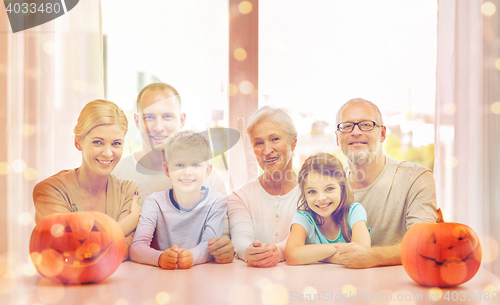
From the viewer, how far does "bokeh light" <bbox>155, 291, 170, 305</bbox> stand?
971 mm

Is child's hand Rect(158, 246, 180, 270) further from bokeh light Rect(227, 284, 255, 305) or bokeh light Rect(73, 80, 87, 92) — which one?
bokeh light Rect(73, 80, 87, 92)

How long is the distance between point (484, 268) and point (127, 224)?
53.4 inches

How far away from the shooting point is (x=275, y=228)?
1281 mm

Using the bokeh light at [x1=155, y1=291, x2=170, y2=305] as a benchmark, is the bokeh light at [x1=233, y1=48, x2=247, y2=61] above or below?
above

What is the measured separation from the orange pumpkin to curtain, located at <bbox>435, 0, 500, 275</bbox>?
1.25 m

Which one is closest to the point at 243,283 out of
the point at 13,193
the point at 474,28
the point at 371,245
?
the point at 371,245

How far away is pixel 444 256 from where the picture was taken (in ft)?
3.35

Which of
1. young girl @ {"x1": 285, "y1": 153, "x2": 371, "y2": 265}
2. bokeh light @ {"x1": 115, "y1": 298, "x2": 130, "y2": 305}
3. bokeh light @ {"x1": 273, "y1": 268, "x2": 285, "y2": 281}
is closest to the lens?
bokeh light @ {"x1": 115, "y1": 298, "x2": 130, "y2": 305}

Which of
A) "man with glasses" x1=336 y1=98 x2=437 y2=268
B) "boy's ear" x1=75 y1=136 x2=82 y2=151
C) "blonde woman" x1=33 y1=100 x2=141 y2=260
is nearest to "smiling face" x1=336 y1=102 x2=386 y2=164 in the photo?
"man with glasses" x1=336 y1=98 x2=437 y2=268

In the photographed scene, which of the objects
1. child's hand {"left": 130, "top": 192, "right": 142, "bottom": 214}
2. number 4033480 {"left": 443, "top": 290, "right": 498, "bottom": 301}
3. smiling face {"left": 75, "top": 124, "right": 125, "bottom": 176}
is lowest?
number 4033480 {"left": 443, "top": 290, "right": 498, "bottom": 301}

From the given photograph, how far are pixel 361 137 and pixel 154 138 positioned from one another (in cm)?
77

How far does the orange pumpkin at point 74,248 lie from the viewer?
1.05 m

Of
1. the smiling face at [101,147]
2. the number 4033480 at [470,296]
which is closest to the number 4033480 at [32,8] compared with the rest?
the smiling face at [101,147]

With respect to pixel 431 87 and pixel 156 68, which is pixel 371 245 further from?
pixel 156 68
